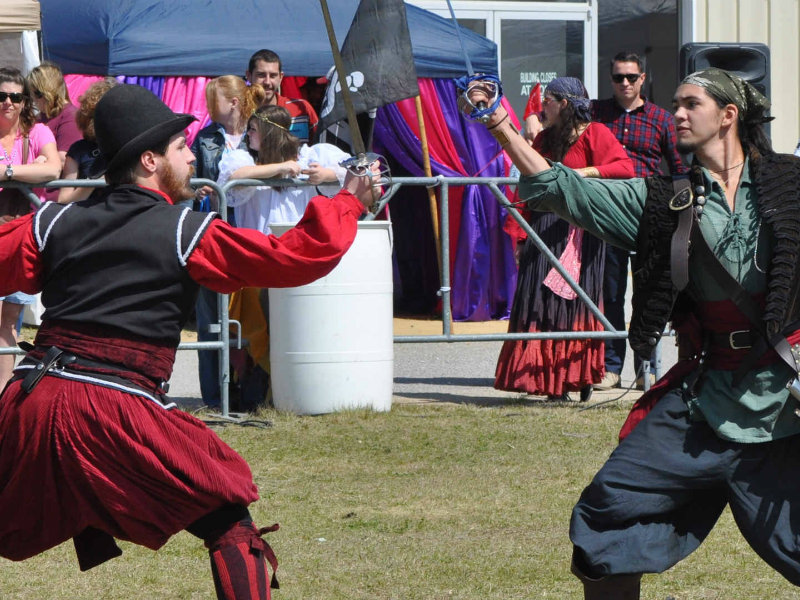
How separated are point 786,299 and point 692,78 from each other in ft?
2.46

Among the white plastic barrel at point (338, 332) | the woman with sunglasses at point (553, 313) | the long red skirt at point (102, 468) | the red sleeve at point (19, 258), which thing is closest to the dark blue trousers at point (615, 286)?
the woman with sunglasses at point (553, 313)

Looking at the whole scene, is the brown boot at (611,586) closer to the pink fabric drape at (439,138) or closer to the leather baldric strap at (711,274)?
the leather baldric strap at (711,274)

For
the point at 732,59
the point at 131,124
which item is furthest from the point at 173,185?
the point at 732,59

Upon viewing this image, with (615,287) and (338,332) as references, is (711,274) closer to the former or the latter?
(338,332)

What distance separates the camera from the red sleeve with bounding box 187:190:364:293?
3645 millimetres

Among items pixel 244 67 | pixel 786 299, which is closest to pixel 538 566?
pixel 786 299

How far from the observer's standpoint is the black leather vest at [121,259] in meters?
3.64

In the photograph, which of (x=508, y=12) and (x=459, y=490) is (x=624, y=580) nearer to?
(x=459, y=490)

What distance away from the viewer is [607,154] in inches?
324

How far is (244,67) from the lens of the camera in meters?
11.8

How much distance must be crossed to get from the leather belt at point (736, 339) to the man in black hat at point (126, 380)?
1116mm

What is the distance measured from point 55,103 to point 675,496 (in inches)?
227

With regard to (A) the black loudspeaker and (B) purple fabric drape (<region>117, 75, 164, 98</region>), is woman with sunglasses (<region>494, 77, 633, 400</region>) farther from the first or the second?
(B) purple fabric drape (<region>117, 75, 164, 98</region>)

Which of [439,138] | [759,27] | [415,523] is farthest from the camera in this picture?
[759,27]
